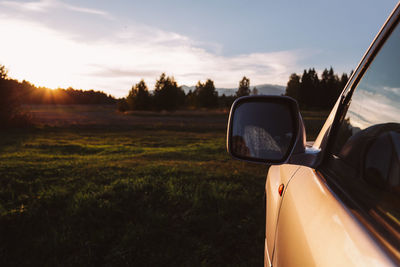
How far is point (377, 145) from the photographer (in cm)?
104

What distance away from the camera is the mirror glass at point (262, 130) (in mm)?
1423

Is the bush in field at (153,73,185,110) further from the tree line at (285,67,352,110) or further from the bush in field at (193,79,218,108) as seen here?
the tree line at (285,67,352,110)

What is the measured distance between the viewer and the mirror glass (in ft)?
4.67

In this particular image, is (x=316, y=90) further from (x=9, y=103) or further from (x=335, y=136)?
(x=335, y=136)

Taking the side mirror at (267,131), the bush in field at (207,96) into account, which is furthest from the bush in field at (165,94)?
the side mirror at (267,131)

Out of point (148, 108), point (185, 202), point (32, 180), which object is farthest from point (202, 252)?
point (148, 108)

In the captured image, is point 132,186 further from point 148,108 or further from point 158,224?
point 148,108

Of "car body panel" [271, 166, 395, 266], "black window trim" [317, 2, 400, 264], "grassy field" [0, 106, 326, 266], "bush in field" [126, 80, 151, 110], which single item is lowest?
"grassy field" [0, 106, 326, 266]

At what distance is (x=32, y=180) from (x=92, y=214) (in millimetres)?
2756

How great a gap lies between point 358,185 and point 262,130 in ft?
2.03

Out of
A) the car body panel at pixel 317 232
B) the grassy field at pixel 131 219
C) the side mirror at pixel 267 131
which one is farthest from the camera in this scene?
the grassy field at pixel 131 219

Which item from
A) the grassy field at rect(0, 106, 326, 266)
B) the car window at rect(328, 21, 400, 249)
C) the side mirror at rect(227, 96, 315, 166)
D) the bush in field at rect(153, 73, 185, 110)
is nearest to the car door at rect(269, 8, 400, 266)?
the car window at rect(328, 21, 400, 249)

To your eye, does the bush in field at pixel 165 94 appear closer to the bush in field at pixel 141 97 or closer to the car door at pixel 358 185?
the bush in field at pixel 141 97

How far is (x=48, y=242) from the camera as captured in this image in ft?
11.4
